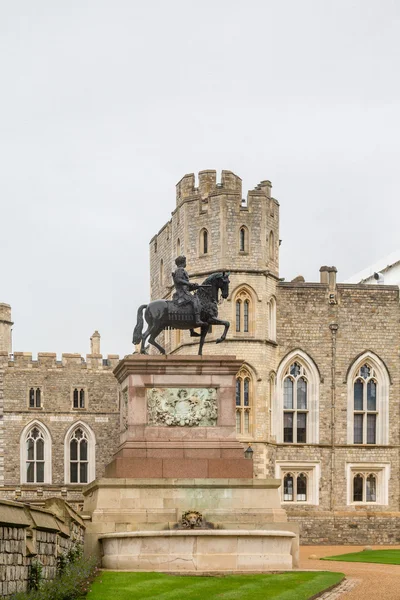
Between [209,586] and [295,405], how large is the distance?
28.7m

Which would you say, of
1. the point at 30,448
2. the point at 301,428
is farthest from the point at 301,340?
the point at 30,448

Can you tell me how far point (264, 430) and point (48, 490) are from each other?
11.3m

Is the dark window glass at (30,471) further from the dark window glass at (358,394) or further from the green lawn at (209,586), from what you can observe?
the green lawn at (209,586)

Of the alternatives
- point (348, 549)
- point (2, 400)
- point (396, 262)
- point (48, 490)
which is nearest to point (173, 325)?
point (348, 549)

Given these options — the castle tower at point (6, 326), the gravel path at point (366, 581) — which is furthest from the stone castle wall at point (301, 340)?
the castle tower at point (6, 326)

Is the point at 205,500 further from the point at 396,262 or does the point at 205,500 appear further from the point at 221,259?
the point at 396,262

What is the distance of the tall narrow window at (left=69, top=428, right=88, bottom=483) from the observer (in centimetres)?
6075

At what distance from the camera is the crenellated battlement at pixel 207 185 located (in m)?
49.2

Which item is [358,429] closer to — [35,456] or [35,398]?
[35,456]

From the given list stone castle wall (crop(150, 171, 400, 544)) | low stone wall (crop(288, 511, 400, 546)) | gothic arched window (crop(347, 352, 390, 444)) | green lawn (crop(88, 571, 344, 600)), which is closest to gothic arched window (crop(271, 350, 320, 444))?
stone castle wall (crop(150, 171, 400, 544))

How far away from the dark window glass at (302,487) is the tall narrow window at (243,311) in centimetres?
604

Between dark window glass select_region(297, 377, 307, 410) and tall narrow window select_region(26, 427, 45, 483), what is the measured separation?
51.1 ft

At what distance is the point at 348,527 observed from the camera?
161 feet

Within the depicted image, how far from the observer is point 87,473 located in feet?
199
